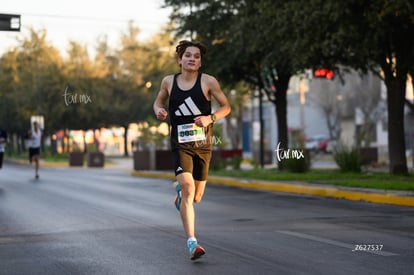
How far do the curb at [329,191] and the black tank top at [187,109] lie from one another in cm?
718

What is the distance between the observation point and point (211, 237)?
8898 millimetres

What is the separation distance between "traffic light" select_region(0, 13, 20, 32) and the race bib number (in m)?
13.8

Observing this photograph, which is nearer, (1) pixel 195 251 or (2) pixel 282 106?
(1) pixel 195 251

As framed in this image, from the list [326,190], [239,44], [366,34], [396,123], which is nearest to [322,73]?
[239,44]

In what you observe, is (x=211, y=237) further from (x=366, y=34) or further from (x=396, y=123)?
(x=396, y=123)

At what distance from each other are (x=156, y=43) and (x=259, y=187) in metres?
28.8

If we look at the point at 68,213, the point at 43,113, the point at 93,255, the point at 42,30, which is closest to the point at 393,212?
the point at 68,213

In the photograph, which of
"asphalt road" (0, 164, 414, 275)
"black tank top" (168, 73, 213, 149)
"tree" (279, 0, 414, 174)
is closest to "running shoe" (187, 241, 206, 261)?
"asphalt road" (0, 164, 414, 275)

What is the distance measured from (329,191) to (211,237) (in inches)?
303

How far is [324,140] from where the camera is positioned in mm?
66062

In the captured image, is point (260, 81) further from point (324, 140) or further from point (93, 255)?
point (324, 140)

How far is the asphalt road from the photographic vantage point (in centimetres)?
686

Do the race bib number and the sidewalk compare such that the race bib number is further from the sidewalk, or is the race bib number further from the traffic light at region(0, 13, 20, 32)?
the traffic light at region(0, 13, 20, 32)

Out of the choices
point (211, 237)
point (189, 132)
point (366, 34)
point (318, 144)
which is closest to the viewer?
point (189, 132)
